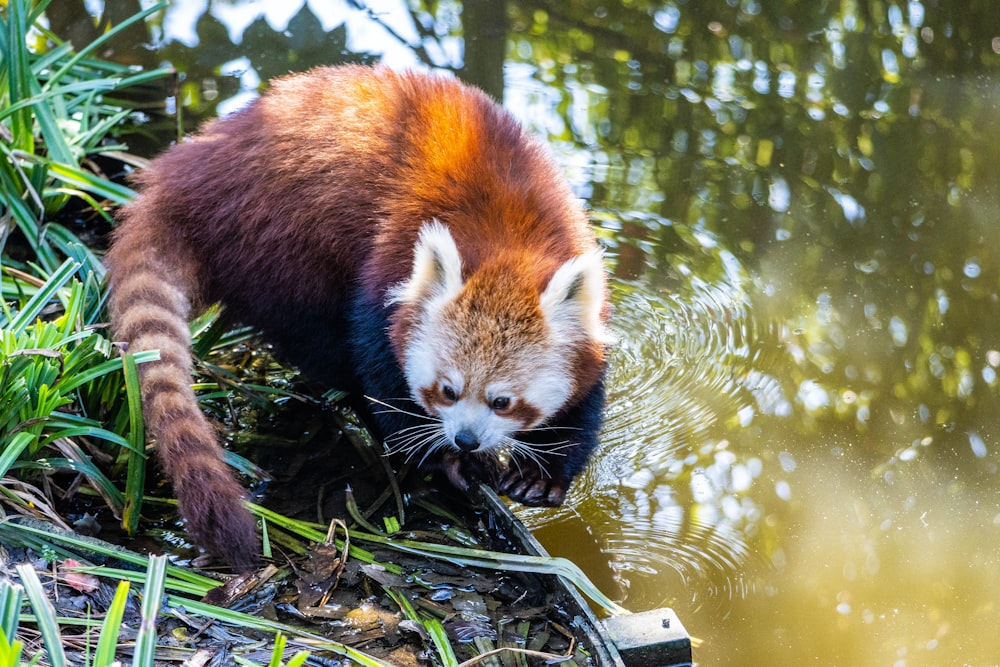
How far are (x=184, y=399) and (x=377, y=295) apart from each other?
853mm

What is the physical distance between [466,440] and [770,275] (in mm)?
2178

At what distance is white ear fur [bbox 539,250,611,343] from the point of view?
3.33m

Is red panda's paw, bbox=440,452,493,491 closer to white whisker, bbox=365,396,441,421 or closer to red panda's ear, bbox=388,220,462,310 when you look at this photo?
white whisker, bbox=365,396,441,421

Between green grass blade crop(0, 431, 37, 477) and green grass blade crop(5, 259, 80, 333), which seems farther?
green grass blade crop(5, 259, 80, 333)

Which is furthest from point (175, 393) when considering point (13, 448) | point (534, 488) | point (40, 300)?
point (534, 488)

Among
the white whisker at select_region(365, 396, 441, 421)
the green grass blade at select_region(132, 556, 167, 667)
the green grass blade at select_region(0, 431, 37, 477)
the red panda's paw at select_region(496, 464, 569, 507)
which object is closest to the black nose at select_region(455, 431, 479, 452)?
the white whisker at select_region(365, 396, 441, 421)

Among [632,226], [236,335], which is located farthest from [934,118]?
A: [236,335]

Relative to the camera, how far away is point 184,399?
314 cm

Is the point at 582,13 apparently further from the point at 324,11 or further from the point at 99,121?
the point at 99,121

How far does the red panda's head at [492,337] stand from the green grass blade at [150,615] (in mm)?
1202

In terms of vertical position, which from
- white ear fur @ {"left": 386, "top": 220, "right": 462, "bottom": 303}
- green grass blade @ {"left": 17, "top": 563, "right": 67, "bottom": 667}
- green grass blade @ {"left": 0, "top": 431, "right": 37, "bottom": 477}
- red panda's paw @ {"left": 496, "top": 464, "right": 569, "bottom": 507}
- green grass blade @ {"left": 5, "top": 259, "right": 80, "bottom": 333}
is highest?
white ear fur @ {"left": 386, "top": 220, "right": 462, "bottom": 303}

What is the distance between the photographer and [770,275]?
497 centimetres

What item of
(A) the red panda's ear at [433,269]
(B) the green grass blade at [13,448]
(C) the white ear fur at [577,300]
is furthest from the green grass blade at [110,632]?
(C) the white ear fur at [577,300]

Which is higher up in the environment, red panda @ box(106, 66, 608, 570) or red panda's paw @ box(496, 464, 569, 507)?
red panda @ box(106, 66, 608, 570)
